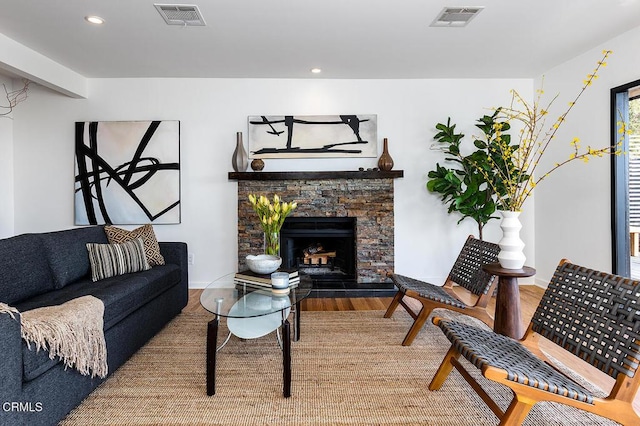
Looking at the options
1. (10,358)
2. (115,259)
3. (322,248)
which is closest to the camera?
(10,358)

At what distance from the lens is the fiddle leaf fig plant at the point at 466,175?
395cm

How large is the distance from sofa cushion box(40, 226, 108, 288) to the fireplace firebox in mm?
2040

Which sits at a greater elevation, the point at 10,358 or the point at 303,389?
the point at 10,358

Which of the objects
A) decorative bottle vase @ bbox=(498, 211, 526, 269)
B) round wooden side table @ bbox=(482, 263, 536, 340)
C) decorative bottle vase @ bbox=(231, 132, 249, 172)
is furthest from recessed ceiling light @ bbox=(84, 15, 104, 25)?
round wooden side table @ bbox=(482, 263, 536, 340)

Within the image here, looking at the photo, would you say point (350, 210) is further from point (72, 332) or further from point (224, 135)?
point (72, 332)

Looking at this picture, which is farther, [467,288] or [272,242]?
[467,288]

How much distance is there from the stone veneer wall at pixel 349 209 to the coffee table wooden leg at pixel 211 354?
2264 mm

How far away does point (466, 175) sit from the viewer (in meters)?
4.16

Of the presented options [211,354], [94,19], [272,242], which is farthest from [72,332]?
[94,19]

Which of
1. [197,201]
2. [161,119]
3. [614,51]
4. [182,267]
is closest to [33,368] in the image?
[182,267]

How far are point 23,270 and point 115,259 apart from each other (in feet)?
2.12

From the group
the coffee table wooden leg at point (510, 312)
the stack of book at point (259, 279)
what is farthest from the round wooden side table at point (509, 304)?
the stack of book at point (259, 279)

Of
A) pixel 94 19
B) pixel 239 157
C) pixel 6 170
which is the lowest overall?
pixel 6 170

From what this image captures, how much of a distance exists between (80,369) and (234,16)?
2.60 m
